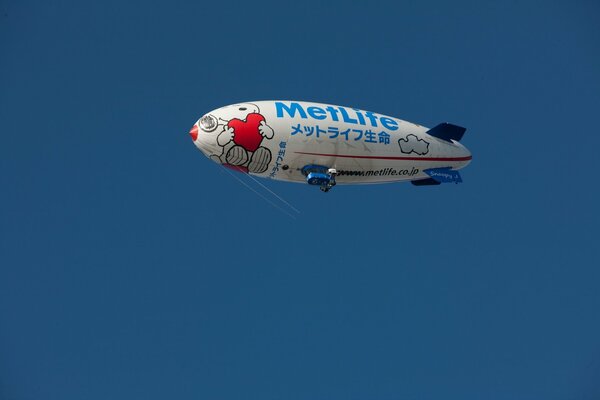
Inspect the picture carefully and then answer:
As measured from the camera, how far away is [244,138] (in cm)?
3953

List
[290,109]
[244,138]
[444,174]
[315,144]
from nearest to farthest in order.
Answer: [244,138], [315,144], [290,109], [444,174]

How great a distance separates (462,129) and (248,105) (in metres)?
15.0

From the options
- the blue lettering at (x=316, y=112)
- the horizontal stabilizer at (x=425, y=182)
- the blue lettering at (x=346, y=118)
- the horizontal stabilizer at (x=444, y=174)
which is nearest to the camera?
the blue lettering at (x=316, y=112)

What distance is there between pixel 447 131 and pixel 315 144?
10.6 metres

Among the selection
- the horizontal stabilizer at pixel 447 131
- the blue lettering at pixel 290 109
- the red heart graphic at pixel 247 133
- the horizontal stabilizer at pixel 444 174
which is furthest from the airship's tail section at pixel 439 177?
the red heart graphic at pixel 247 133

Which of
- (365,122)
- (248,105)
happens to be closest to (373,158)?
(365,122)

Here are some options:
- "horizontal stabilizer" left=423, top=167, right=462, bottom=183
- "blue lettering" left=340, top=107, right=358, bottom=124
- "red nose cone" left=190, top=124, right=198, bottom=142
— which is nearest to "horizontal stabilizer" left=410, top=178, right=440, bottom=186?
"horizontal stabilizer" left=423, top=167, right=462, bottom=183

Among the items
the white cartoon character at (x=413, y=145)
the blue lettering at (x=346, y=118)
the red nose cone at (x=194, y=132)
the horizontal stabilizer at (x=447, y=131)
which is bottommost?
the red nose cone at (x=194, y=132)

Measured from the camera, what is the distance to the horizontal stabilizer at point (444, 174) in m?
46.2

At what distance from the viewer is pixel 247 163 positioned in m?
40.3

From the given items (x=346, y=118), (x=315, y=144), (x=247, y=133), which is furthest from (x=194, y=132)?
(x=346, y=118)

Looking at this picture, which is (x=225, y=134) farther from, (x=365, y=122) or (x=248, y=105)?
(x=365, y=122)

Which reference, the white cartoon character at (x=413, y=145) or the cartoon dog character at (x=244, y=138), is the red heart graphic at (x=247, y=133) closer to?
the cartoon dog character at (x=244, y=138)

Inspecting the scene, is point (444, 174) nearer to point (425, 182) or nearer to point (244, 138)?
point (425, 182)
